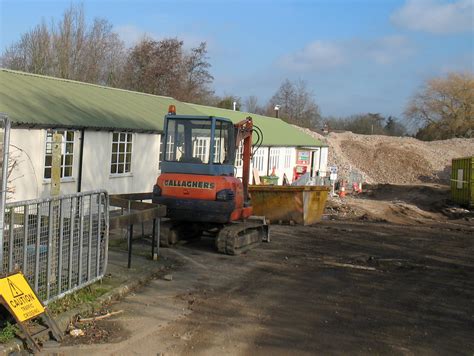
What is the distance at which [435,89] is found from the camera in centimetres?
6744

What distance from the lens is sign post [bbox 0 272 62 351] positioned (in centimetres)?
584

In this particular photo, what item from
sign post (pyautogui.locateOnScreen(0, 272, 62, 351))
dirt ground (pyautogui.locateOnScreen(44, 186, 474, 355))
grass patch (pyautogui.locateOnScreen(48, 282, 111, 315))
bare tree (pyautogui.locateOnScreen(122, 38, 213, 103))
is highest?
bare tree (pyautogui.locateOnScreen(122, 38, 213, 103))

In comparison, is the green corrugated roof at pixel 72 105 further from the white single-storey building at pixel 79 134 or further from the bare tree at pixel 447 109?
the bare tree at pixel 447 109

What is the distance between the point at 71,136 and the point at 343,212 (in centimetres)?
1239

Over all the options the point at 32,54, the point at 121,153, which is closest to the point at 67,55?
the point at 32,54

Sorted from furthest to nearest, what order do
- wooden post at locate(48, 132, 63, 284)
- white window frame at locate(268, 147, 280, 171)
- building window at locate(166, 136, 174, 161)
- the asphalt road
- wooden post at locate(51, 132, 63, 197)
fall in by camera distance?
white window frame at locate(268, 147, 280, 171) < building window at locate(166, 136, 174, 161) < wooden post at locate(51, 132, 63, 197) < wooden post at locate(48, 132, 63, 284) < the asphalt road

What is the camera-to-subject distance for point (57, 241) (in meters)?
7.32

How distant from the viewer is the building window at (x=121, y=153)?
752 inches

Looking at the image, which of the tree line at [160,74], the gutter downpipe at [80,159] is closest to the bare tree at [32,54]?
the tree line at [160,74]

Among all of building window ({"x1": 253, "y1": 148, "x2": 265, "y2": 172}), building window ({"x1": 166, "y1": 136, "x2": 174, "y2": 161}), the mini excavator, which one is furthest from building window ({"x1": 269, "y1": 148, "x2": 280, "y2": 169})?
building window ({"x1": 166, "y1": 136, "x2": 174, "y2": 161})

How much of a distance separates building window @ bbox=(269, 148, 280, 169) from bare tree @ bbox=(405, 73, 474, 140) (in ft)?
125

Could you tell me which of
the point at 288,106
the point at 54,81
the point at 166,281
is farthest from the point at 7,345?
the point at 288,106

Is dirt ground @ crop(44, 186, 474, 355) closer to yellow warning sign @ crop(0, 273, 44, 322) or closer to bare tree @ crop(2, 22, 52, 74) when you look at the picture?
yellow warning sign @ crop(0, 273, 44, 322)

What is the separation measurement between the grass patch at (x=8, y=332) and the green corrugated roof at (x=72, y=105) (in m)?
8.41
